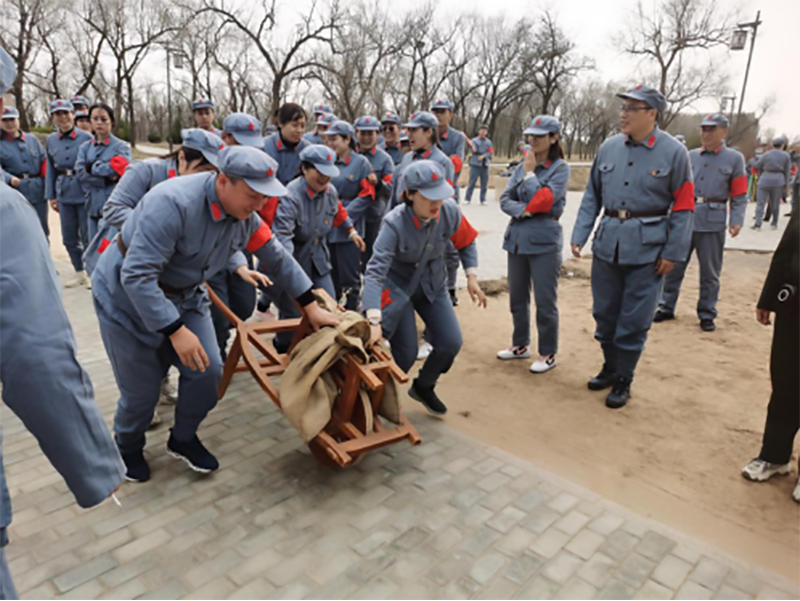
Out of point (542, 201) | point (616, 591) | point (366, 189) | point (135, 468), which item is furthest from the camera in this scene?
point (366, 189)

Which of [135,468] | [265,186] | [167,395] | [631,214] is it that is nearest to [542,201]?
[631,214]

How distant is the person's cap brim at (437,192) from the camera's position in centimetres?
351

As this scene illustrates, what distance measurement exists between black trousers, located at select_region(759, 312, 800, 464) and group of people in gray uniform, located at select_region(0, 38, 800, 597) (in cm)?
108

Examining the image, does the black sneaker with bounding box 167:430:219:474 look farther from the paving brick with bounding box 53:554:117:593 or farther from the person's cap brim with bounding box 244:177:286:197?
the person's cap brim with bounding box 244:177:286:197

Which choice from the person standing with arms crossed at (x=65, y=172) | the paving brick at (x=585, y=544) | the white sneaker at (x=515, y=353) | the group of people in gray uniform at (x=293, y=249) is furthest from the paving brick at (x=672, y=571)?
the person standing with arms crossed at (x=65, y=172)

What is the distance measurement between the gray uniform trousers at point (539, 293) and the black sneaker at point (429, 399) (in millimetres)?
1291

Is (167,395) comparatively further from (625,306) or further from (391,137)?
(391,137)

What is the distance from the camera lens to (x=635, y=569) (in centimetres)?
264

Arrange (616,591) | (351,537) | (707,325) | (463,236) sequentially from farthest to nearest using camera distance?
(707,325)
(463,236)
(351,537)
(616,591)

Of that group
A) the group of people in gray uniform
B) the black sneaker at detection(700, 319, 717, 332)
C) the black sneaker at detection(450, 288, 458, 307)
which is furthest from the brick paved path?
the black sneaker at detection(700, 319, 717, 332)

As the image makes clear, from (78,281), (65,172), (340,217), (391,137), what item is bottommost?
(78,281)

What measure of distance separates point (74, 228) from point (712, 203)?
24.6 feet

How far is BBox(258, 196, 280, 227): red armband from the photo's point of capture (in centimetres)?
448

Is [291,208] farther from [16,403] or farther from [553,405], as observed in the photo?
[16,403]
